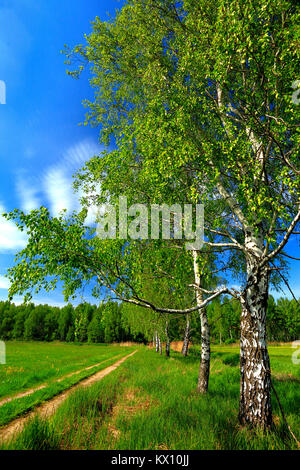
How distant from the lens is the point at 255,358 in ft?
17.3

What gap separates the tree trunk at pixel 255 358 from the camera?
5035 millimetres

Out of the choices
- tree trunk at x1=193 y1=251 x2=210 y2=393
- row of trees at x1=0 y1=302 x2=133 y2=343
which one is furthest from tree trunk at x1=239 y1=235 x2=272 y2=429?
row of trees at x1=0 y1=302 x2=133 y2=343

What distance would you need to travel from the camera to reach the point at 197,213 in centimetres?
691

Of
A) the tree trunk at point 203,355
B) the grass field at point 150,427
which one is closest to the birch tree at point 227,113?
the grass field at point 150,427

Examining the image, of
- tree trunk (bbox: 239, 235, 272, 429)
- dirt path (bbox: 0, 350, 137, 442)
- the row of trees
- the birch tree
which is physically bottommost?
the row of trees

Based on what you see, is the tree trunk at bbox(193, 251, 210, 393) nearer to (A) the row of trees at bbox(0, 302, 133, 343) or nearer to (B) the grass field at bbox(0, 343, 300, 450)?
(B) the grass field at bbox(0, 343, 300, 450)

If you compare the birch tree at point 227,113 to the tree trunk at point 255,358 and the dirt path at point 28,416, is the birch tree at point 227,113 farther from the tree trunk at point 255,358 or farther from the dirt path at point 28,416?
the dirt path at point 28,416

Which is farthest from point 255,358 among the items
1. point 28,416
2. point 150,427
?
point 28,416

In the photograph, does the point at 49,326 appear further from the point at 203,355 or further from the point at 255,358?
the point at 255,358

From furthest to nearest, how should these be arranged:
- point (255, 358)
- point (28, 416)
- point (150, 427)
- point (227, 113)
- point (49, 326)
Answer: point (49, 326) → point (227, 113) → point (28, 416) → point (255, 358) → point (150, 427)

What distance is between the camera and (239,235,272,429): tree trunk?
16.5 ft

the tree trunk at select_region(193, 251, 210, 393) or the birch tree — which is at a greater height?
the birch tree

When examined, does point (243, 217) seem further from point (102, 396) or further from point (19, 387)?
point (19, 387)
